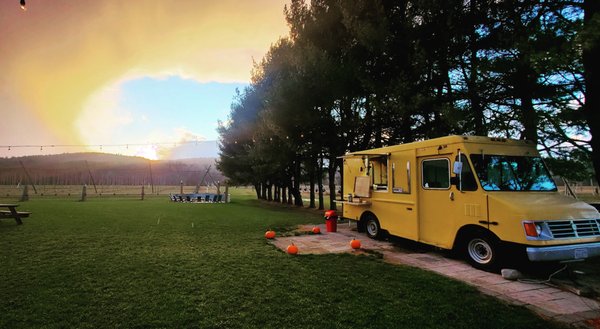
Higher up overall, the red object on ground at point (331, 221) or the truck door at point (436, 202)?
the truck door at point (436, 202)

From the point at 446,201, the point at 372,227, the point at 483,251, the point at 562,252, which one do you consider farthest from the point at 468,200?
the point at 372,227

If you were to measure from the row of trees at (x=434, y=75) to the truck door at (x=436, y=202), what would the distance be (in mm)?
2580

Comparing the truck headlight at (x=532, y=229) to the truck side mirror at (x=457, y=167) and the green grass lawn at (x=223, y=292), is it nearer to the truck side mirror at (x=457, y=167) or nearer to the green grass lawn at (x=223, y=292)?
the truck side mirror at (x=457, y=167)

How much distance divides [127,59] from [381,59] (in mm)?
9976

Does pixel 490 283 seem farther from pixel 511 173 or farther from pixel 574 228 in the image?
pixel 511 173

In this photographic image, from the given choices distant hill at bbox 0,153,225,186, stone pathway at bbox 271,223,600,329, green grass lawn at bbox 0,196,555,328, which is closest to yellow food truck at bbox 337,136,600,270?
stone pathway at bbox 271,223,600,329

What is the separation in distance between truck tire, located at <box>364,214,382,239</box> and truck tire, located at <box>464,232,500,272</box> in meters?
2.73

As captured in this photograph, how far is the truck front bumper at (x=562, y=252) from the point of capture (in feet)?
16.6

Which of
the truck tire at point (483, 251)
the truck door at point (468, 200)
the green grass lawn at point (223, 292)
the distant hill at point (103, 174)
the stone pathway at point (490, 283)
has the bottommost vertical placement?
the stone pathway at point (490, 283)

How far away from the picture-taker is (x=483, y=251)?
6.15 meters

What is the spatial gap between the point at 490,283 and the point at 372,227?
14.1ft

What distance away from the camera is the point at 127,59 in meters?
12.8

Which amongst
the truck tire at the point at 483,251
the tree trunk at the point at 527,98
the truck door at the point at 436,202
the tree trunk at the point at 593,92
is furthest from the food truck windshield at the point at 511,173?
the tree trunk at the point at 527,98

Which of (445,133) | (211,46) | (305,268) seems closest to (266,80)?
(211,46)
